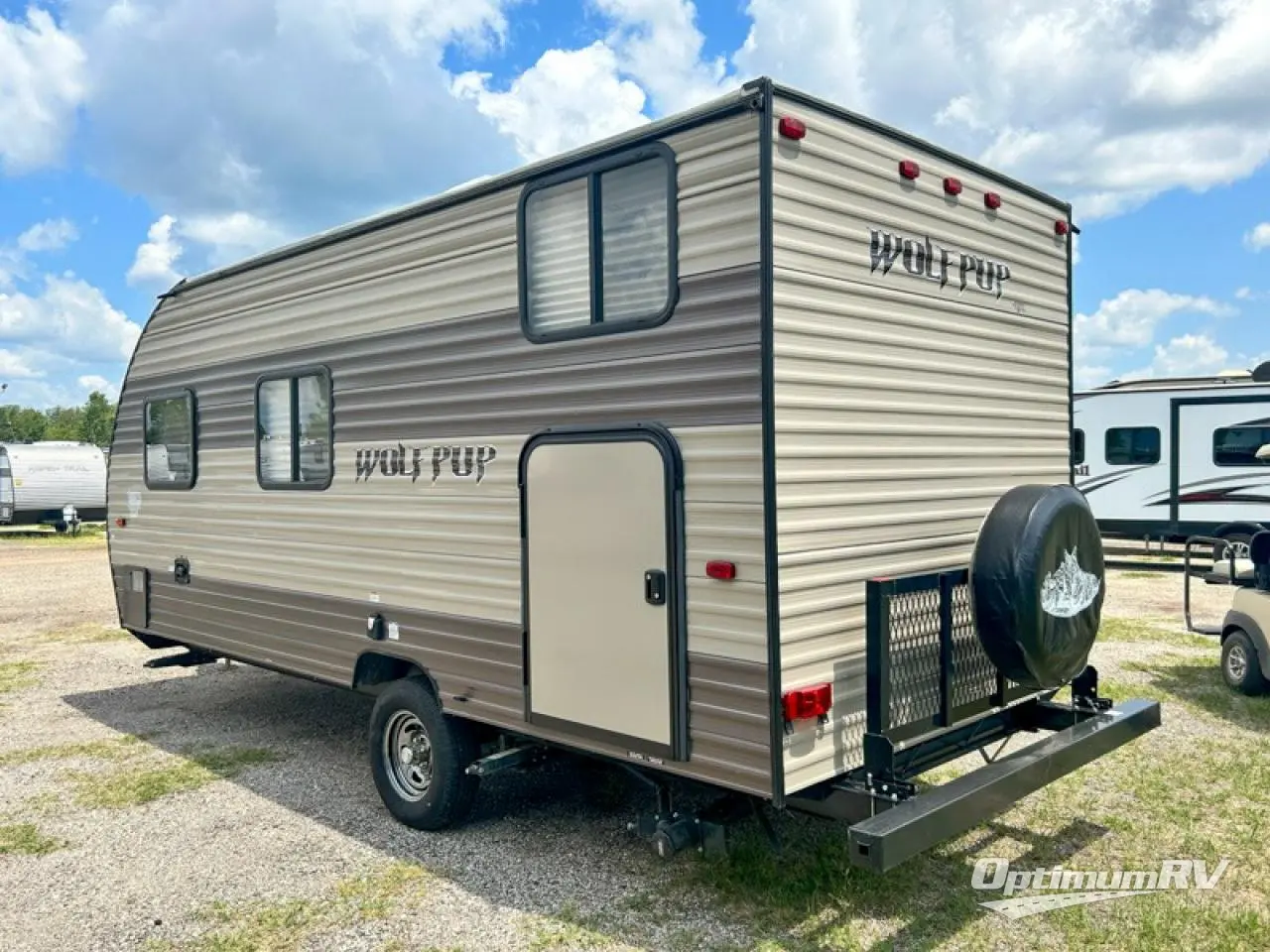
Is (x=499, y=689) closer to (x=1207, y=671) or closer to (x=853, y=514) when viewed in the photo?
(x=853, y=514)

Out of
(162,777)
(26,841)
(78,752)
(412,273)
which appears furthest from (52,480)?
(412,273)

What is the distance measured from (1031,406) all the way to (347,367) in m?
3.71

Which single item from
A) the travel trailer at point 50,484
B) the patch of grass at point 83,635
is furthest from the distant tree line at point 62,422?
the patch of grass at point 83,635

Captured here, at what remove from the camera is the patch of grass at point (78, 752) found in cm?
695

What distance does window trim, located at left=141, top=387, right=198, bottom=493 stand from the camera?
7.29m

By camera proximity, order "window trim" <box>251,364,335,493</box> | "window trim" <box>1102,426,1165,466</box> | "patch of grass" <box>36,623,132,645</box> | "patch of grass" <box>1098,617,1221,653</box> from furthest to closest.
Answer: "window trim" <box>1102,426,1165,466</box>, "patch of grass" <box>36,623,132,645</box>, "patch of grass" <box>1098,617,1221,653</box>, "window trim" <box>251,364,335,493</box>

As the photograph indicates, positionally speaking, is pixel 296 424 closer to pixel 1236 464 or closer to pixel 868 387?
pixel 868 387

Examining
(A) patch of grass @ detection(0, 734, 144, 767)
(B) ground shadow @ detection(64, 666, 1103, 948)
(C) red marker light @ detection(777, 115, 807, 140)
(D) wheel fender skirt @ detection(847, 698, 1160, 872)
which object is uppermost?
(C) red marker light @ detection(777, 115, 807, 140)

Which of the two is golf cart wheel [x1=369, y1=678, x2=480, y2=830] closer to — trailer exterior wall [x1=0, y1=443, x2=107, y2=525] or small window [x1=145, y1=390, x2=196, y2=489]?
small window [x1=145, y1=390, x2=196, y2=489]

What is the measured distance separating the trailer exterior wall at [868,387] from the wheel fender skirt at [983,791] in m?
0.35

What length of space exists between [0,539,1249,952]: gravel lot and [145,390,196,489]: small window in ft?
6.02

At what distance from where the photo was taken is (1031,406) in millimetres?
5367

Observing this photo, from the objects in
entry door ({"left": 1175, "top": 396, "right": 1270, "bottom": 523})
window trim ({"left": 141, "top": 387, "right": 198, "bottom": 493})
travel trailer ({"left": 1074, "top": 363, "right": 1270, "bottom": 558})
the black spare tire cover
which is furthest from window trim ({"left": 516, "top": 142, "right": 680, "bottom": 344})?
entry door ({"left": 1175, "top": 396, "right": 1270, "bottom": 523})

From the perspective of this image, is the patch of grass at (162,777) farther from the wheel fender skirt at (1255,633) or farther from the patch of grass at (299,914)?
the wheel fender skirt at (1255,633)
